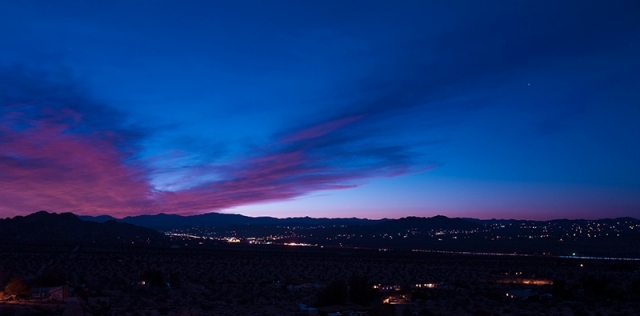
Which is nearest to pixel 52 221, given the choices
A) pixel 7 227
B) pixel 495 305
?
pixel 7 227

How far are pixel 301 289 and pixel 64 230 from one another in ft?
385

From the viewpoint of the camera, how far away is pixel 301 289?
→ 42062mm

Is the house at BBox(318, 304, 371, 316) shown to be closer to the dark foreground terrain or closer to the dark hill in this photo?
the dark foreground terrain

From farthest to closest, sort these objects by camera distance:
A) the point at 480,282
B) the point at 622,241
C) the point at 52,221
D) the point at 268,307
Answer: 1. the point at 52,221
2. the point at 622,241
3. the point at 480,282
4. the point at 268,307

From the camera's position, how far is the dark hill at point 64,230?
126 m

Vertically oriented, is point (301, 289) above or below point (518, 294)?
above

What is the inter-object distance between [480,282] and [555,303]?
554 inches

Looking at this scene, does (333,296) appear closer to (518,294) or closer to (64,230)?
(518,294)

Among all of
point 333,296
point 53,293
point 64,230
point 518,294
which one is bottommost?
point 518,294

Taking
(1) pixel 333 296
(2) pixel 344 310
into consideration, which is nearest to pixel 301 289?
(1) pixel 333 296

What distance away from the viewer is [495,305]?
114ft

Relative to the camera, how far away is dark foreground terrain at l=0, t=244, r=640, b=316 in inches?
1187

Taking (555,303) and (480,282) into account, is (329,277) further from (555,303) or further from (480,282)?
(555,303)

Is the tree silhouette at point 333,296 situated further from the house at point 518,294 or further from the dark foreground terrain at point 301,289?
the house at point 518,294
